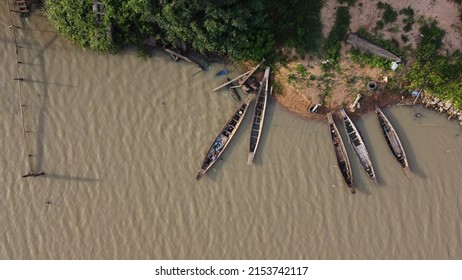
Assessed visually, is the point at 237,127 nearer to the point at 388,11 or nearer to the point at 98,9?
the point at 98,9

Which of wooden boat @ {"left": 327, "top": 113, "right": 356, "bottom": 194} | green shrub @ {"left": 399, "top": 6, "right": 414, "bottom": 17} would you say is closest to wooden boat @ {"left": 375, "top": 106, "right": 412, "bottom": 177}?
wooden boat @ {"left": 327, "top": 113, "right": 356, "bottom": 194}

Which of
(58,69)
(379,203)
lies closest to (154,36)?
(58,69)

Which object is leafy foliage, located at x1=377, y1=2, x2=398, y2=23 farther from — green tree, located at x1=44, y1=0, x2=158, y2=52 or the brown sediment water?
green tree, located at x1=44, y1=0, x2=158, y2=52

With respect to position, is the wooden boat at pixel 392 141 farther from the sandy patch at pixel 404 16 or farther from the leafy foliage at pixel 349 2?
the leafy foliage at pixel 349 2

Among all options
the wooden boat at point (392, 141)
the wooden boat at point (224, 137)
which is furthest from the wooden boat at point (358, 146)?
the wooden boat at point (224, 137)

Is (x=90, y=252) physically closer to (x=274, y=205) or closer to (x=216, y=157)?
(x=216, y=157)

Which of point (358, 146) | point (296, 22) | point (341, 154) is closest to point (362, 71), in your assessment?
point (358, 146)
